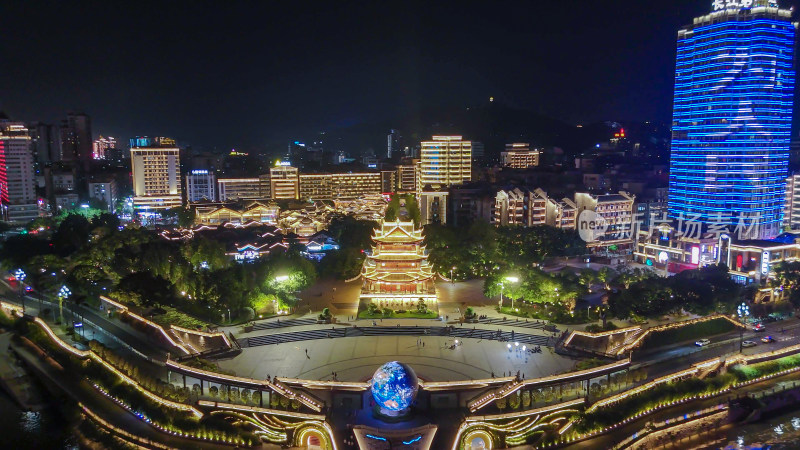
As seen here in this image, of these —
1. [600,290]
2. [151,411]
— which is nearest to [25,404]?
[151,411]

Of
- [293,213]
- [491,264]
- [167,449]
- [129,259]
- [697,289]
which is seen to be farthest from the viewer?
[293,213]

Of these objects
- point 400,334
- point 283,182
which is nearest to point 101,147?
point 283,182

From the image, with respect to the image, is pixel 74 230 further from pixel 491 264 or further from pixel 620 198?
pixel 620 198

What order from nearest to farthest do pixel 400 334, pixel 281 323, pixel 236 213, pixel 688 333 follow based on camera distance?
pixel 688 333, pixel 400 334, pixel 281 323, pixel 236 213

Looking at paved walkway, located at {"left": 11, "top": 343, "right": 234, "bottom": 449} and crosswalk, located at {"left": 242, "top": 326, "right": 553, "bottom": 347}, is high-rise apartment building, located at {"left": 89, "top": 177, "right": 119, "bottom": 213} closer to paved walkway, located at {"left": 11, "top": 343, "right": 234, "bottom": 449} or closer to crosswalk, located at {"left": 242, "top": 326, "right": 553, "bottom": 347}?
paved walkway, located at {"left": 11, "top": 343, "right": 234, "bottom": 449}

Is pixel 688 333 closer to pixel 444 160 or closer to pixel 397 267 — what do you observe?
pixel 397 267

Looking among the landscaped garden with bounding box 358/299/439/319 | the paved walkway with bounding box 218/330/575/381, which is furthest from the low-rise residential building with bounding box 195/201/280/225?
the paved walkway with bounding box 218/330/575/381

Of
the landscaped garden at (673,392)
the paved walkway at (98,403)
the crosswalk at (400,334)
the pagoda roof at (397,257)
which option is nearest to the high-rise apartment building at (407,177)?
the pagoda roof at (397,257)
